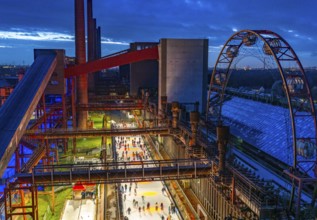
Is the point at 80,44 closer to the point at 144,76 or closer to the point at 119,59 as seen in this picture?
the point at 119,59

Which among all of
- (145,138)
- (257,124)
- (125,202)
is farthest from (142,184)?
(145,138)

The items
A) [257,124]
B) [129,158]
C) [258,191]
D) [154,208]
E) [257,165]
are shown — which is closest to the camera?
[258,191]

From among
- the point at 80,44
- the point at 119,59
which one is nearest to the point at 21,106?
the point at 119,59

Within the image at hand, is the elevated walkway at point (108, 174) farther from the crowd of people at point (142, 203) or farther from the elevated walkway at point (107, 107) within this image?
the elevated walkway at point (107, 107)

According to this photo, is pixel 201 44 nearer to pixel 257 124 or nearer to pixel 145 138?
pixel 257 124

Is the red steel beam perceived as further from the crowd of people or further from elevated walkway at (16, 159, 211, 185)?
elevated walkway at (16, 159, 211, 185)

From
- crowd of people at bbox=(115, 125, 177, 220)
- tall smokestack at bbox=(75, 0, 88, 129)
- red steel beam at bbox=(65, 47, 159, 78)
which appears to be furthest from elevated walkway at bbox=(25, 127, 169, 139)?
tall smokestack at bbox=(75, 0, 88, 129)

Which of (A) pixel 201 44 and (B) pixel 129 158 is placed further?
(A) pixel 201 44
